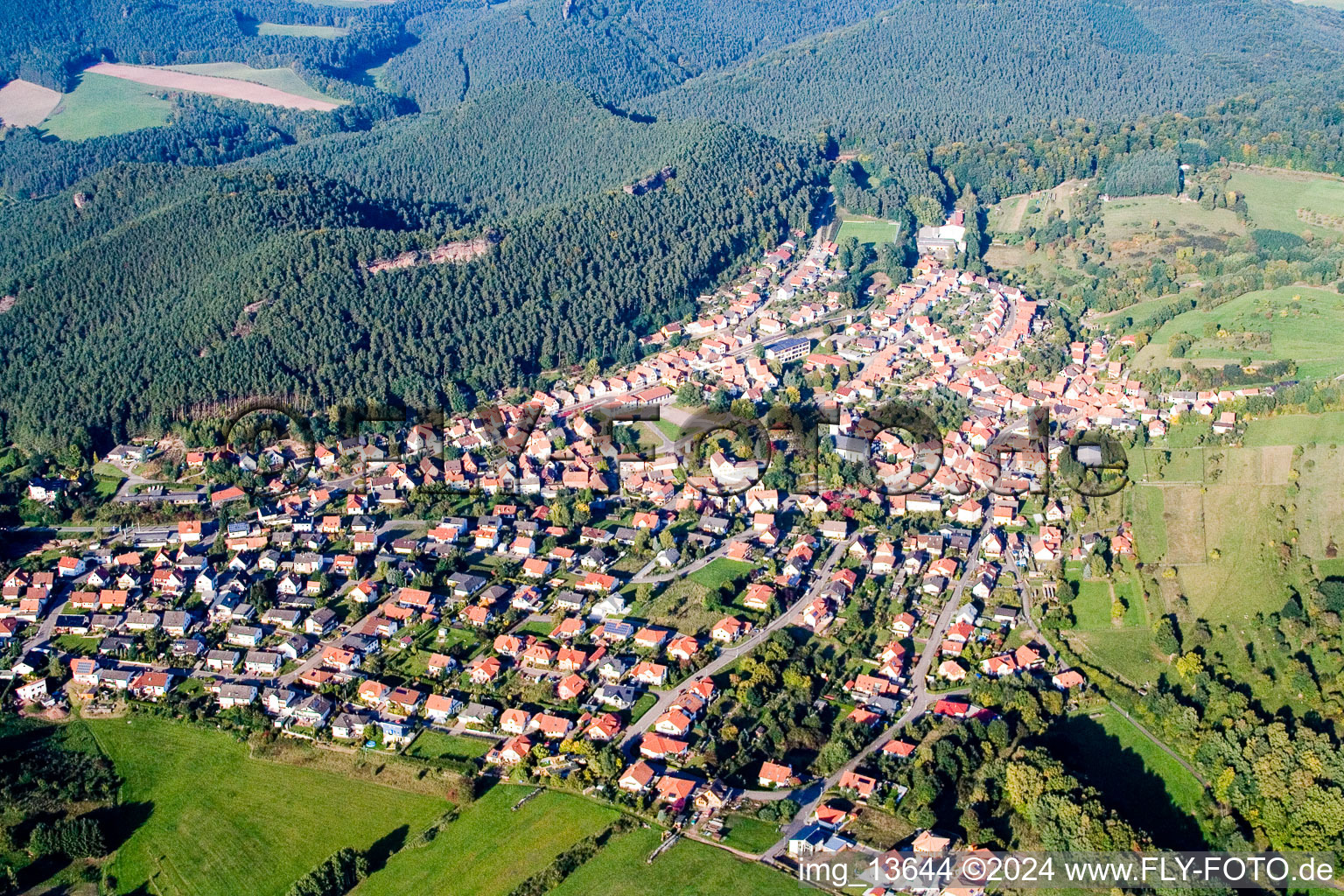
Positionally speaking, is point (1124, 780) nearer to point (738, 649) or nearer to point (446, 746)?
point (738, 649)

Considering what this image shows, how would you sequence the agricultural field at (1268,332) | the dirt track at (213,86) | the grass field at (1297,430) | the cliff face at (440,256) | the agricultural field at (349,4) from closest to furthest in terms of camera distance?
the grass field at (1297,430) → the agricultural field at (1268,332) → the cliff face at (440,256) → the dirt track at (213,86) → the agricultural field at (349,4)

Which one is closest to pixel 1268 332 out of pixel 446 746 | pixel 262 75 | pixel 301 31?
pixel 446 746

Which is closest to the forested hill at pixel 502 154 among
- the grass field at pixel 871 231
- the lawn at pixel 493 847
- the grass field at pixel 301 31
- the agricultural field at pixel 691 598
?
the grass field at pixel 871 231

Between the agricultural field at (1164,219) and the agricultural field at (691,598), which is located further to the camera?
the agricultural field at (1164,219)

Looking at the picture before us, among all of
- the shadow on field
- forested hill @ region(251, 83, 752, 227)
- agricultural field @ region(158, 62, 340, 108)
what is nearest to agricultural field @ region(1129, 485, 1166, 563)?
the shadow on field

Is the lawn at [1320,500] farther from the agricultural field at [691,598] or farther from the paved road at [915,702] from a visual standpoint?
the agricultural field at [691,598]

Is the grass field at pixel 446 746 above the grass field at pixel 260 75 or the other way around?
the other way around
